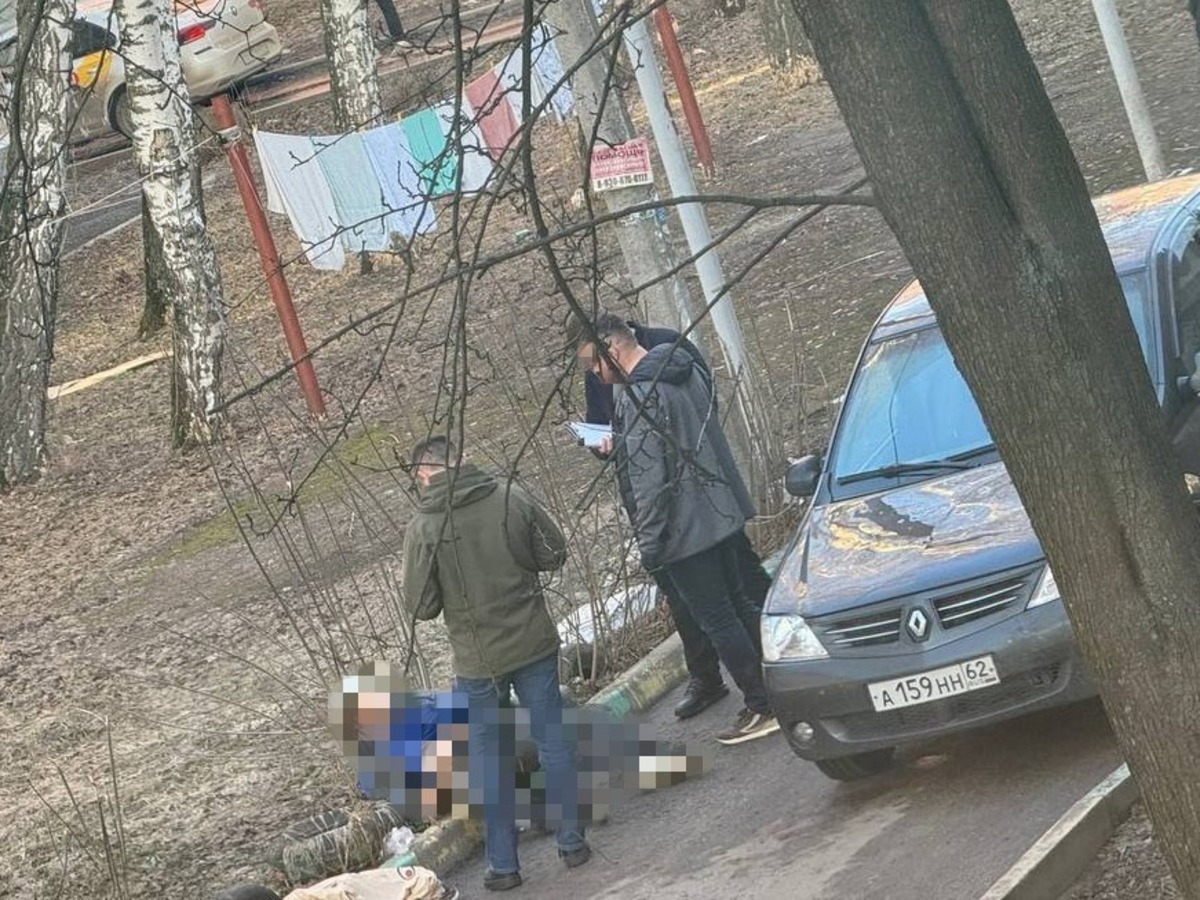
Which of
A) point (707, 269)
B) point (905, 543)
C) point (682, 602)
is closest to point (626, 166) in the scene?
point (707, 269)

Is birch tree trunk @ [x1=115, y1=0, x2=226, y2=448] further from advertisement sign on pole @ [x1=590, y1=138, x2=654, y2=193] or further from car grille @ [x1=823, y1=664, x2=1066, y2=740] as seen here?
car grille @ [x1=823, y1=664, x2=1066, y2=740]

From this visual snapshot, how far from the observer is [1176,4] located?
21094 millimetres

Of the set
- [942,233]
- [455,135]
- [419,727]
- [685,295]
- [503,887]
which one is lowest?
[503,887]

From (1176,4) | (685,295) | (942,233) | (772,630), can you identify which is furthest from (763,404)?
(1176,4)

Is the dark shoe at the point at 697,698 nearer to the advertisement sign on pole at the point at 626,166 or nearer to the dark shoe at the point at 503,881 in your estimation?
the dark shoe at the point at 503,881

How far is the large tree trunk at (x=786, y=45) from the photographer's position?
74.2ft

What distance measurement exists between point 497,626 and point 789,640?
1075mm

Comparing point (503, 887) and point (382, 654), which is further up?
point (382, 654)

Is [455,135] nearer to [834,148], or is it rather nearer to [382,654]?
[382,654]

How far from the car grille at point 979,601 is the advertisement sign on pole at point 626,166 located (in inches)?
159

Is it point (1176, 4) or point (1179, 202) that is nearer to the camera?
point (1179, 202)

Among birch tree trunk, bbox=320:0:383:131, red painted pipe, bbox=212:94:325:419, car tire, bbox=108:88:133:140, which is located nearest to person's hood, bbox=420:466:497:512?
red painted pipe, bbox=212:94:325:419

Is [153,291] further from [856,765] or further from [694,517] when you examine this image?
[856,765]

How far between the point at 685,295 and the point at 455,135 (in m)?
6.11
